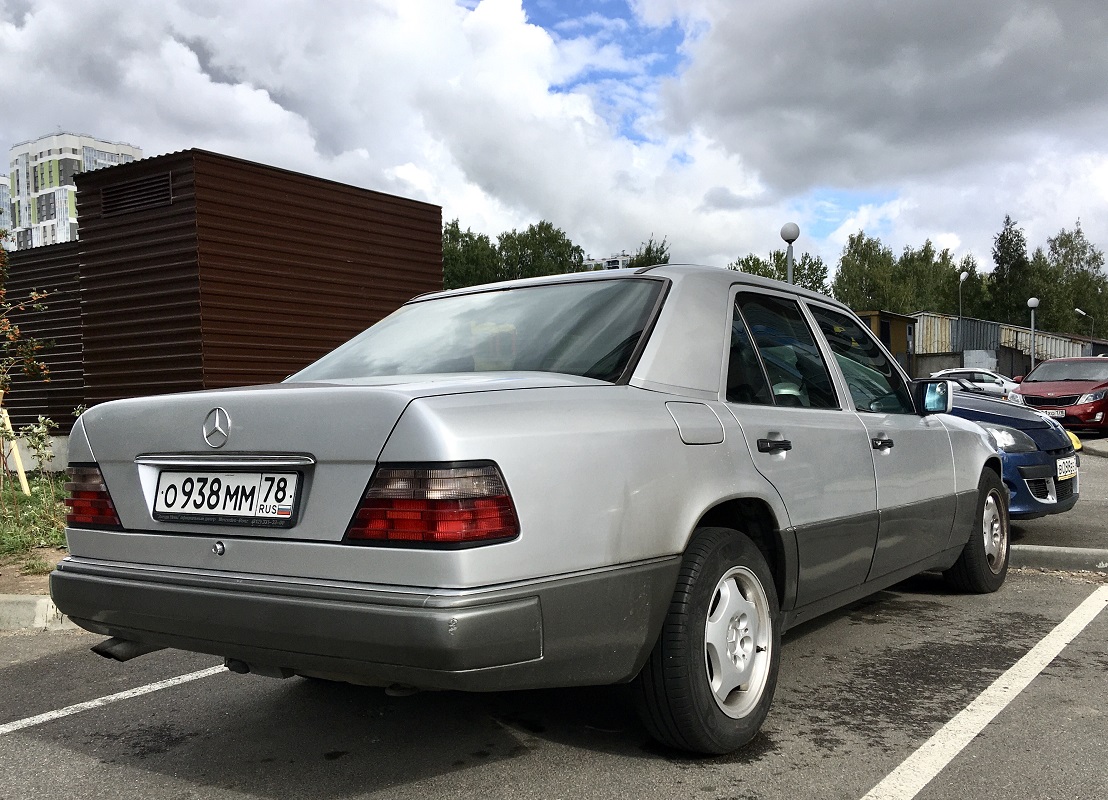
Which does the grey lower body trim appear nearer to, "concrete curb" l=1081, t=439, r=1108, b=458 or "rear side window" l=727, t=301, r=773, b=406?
"rear side window" l=727, t=301, r=773, b=406

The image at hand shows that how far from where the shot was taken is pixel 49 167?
120188 mm

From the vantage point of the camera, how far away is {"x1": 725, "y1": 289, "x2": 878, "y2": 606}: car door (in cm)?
352

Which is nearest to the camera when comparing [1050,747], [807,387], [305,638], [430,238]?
[305,638]

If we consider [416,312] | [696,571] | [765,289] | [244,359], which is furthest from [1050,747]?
[244,359]

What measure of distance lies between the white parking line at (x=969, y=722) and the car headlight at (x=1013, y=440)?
77.0 inches

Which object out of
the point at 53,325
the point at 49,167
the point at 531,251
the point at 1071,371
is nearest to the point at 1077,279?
the point at 531,251

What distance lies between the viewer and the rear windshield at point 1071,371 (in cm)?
→ 1978

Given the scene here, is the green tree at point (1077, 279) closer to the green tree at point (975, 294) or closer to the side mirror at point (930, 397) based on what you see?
the green tree at point (975, 294)

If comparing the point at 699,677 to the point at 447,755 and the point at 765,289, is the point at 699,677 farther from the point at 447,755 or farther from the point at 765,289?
the point at 765,289

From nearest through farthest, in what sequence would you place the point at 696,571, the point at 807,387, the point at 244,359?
the point at 696,571 < the point at 807,387 < the point at 244,359

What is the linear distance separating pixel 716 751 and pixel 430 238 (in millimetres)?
11588

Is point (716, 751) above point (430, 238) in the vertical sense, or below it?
below

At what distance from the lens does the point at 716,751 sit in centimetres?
310

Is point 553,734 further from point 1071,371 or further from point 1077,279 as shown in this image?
point 1077,279
